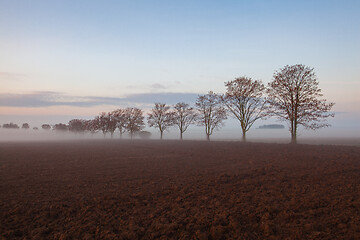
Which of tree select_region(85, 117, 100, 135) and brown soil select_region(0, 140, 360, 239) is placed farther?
tree select_region(85, 117, 100, 135)

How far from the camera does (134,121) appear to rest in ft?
267

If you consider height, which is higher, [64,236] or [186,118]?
[186,118]

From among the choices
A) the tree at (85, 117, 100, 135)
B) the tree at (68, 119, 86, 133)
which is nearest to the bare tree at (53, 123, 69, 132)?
the tree at (68, 119, 86, 133)

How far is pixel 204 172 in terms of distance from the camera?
47.1 feet

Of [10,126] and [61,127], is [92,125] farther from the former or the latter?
[10,126]

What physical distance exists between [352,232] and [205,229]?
4.11 meters

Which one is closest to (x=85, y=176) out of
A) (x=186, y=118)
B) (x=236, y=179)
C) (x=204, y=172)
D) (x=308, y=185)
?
(x=204, y=172)

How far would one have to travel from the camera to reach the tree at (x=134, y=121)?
81.1 meters

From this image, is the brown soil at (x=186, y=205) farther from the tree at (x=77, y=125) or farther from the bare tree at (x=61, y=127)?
the bare tree at (x=61, y=127)

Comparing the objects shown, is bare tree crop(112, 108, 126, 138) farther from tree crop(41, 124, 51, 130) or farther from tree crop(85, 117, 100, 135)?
tree crop(41, 124, 51, 130)

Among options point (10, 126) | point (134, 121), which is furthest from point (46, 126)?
point (134, 121)

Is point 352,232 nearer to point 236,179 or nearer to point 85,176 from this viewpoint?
point 236,179

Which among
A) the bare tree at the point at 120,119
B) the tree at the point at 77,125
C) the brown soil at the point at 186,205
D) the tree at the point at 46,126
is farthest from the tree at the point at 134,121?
the tree at the point at 46,126

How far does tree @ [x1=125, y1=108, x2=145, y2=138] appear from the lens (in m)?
81.1
